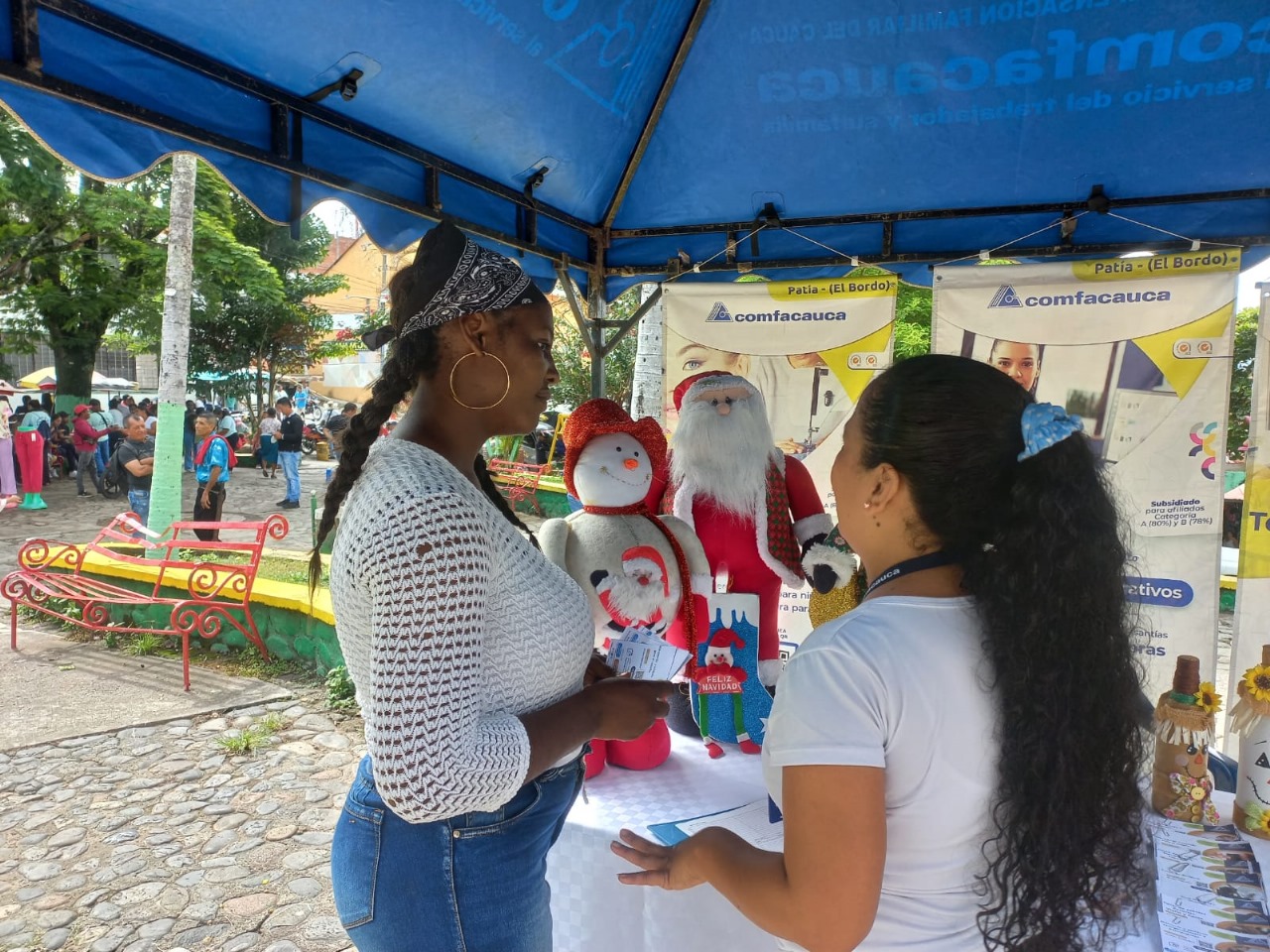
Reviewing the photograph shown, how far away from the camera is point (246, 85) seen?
202cm

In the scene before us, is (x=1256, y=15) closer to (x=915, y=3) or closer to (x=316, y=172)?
(x=915, y=3)

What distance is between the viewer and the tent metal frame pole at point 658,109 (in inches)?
103

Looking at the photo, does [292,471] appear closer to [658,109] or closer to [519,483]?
[519,483]

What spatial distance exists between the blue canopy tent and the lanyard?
1808mm

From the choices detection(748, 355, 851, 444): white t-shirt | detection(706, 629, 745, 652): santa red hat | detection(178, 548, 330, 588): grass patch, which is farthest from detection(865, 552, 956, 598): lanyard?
detection(178, 548, 330, 588): grass patch

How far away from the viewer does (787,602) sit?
411 centimetres

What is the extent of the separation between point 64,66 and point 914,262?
119 inches

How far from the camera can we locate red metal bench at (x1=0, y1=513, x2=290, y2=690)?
5508 mm

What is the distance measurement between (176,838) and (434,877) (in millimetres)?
3049

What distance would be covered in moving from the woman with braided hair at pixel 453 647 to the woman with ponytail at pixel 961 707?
34 centimetres

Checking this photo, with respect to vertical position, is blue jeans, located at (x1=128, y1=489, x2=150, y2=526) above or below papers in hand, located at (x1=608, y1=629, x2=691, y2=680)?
below

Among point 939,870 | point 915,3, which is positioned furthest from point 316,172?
point 939,870

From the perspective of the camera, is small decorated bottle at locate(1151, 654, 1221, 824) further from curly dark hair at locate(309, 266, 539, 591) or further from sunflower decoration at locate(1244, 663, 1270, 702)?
curly dark hair at locate(309, 266, 539, 591)

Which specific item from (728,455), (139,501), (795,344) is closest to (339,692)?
(728,455)
